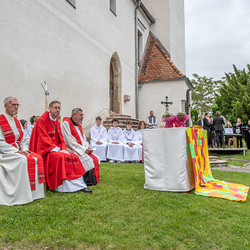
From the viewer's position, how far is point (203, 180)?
525 centimetres

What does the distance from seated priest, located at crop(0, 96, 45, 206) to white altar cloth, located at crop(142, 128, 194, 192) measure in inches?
78.5

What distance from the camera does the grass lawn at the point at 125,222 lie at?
257 centimetres

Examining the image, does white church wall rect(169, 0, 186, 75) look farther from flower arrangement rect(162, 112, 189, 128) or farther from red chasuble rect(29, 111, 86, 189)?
red chasuble rect(29, 111, 86, 189)

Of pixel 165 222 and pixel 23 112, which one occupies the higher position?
pixel 23 112

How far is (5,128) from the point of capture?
4.24 metres

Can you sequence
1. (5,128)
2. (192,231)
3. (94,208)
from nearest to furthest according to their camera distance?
(192,231)
(94,208)
(5,128)

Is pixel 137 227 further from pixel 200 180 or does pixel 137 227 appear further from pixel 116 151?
pixel 116 151

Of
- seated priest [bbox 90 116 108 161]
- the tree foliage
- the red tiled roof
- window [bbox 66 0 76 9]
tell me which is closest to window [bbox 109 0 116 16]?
window [bbox 66 0 76 9]

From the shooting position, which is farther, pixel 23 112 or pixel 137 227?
pixel 23 112

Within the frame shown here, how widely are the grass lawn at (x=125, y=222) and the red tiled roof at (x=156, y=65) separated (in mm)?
14731

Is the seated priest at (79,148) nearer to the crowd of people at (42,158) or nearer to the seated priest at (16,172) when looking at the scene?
the crowd of people at (42,158)

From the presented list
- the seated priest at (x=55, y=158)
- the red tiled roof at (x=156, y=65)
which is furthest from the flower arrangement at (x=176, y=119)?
the red tiled roof at (x=156, y=65)

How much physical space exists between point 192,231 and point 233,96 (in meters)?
28.4

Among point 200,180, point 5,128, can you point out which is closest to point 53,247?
point 5,128
